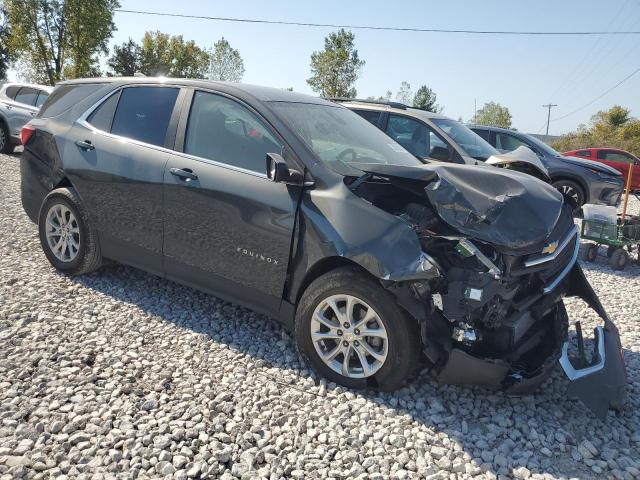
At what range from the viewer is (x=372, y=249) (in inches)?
116

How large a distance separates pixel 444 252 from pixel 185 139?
2.13 metres

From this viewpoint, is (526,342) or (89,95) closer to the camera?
(526,342)

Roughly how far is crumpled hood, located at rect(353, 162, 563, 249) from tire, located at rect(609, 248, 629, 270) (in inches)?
178

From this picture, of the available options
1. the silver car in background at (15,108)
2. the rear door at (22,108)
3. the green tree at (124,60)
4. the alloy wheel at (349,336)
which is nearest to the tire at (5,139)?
the silver car in background at (15,108)

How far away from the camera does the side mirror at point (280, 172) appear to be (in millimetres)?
3146

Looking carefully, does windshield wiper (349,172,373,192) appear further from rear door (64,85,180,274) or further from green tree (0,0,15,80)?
green tree (0,0,15,80)

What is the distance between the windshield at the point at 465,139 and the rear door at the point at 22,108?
9.77m

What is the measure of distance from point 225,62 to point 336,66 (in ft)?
49.2

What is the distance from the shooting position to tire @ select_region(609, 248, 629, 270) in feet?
22.6

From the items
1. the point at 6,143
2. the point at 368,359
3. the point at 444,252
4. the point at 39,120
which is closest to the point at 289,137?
the point at 444,252

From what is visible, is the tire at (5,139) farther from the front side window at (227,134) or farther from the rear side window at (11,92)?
the front side window at (227,134)

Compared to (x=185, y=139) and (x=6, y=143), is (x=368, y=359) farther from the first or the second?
(x=6, y=143)

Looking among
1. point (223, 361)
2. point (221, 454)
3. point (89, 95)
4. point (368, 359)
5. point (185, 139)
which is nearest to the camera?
point (221, 454)

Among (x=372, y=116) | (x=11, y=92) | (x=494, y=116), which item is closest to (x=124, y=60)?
(x=11, y=92)
